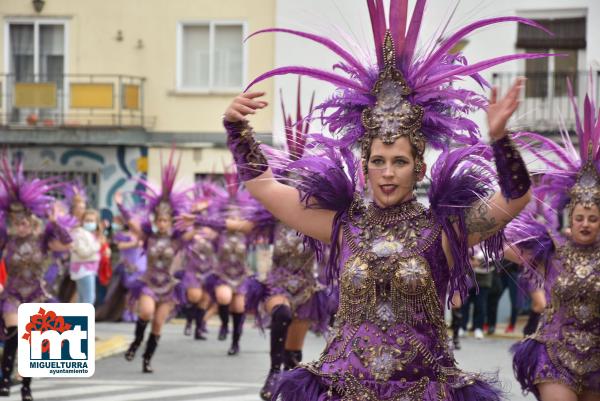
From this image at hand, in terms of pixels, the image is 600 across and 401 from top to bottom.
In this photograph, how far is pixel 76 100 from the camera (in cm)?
2580

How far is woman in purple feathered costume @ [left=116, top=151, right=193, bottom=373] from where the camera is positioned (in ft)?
48.9

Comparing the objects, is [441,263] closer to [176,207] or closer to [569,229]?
[569,229]

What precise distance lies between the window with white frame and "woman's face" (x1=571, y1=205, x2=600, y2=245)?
57.4 feet

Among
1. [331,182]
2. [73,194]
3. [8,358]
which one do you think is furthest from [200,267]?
[331,182]

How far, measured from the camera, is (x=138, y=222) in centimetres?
1558

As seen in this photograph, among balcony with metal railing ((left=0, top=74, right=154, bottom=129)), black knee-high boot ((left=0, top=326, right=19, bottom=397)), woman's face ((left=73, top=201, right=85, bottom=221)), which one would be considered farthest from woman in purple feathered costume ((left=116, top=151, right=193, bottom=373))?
balcony with metal railing ((left=0, top=74, right=154, bottom=129))

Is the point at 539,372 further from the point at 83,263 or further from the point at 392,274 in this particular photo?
the point at 83,263

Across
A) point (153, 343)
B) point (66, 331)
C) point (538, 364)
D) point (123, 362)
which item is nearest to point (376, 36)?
point (538, 364)

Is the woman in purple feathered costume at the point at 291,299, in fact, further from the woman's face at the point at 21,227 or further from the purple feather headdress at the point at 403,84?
the purple feather headdress at the point at 403,84

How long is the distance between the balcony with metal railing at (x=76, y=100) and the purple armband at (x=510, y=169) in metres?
20.2

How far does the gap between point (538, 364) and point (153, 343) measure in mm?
6932

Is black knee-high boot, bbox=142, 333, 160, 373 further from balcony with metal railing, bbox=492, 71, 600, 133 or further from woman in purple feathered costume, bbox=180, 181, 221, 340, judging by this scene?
balcony with metal railing, bbox=492, 71, 600, 133

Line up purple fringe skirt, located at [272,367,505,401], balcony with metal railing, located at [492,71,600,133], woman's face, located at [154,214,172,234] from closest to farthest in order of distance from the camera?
1. purple fringe skirt, located at [272,367,505,401]
2. woman's face, located at [154,214,172,234]
3. balcony with metal railing, located at [492,71,600,133]

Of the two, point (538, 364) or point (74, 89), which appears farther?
point (74, 89)
